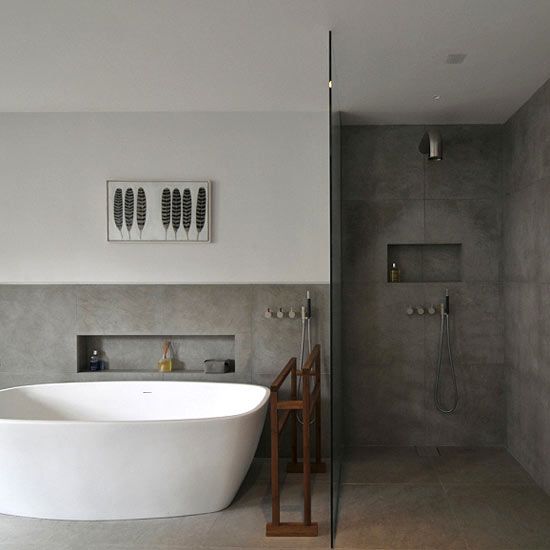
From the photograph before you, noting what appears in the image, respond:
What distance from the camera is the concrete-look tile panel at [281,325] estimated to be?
16.9ft

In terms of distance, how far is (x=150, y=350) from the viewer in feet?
17.6

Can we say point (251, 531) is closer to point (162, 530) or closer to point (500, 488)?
point (162, 530)

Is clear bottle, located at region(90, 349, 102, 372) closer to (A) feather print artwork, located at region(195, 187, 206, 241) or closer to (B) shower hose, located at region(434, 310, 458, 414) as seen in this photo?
(A) feather print artwork, located at region(195, 187, 206, 241)

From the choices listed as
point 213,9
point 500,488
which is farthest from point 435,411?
point 213,9

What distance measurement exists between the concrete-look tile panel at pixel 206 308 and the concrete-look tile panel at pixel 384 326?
0.89 metres

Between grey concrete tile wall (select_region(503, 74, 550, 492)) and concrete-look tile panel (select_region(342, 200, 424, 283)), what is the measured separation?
75cm

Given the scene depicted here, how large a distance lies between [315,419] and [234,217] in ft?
5.54

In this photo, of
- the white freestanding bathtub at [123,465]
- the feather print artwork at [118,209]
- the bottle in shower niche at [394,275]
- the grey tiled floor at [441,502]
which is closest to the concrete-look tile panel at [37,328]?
the feather print artwork at [118,209]

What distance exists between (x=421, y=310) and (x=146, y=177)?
246 cm

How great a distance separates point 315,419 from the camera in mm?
5023

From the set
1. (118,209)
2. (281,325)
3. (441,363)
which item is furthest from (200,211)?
(441,363)

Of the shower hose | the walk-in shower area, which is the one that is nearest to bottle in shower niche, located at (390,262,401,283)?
the walk-in shower area

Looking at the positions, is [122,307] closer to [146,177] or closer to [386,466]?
[146,177]

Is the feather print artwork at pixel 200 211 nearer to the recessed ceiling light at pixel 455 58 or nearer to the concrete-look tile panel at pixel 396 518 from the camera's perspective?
the recessed ceiling light at pixel 455 58
